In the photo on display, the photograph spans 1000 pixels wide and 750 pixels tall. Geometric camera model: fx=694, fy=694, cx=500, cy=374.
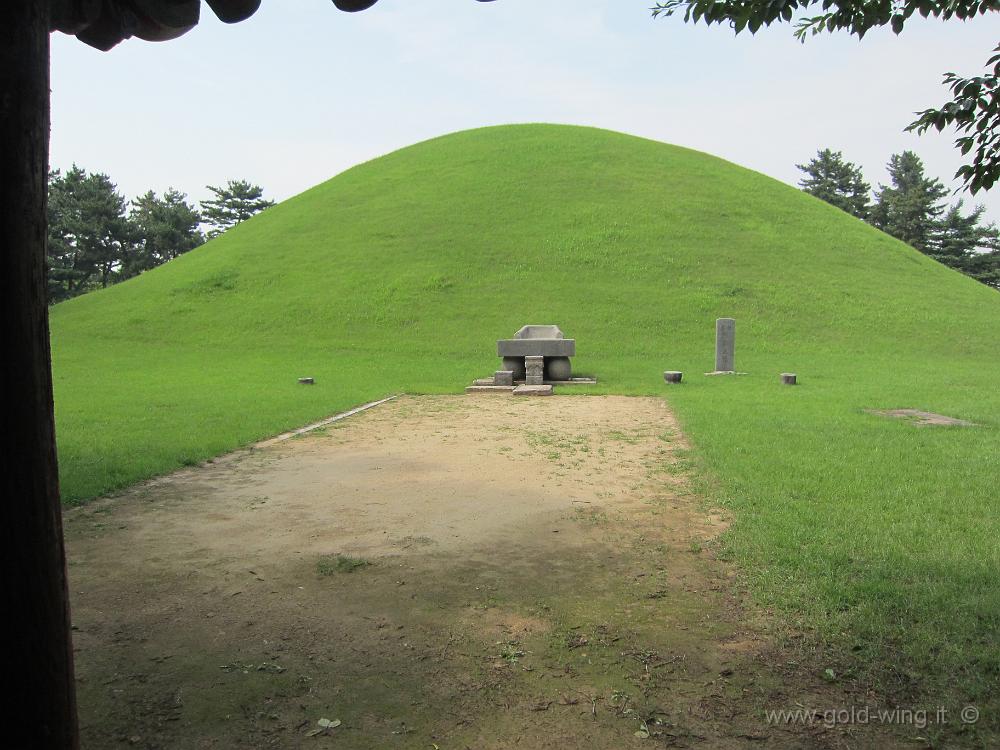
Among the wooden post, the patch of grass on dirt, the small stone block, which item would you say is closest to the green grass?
the small stone block

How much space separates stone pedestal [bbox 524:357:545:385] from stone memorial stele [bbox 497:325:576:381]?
160 mm

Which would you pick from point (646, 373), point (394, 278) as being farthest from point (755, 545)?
point (394, 278)

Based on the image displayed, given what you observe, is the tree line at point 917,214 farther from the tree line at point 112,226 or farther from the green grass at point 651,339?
the tree line at point 112,226

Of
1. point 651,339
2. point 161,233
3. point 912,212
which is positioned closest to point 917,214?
point 912,212

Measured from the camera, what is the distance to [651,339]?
21.7 metres

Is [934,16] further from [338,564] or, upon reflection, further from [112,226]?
[112,226]

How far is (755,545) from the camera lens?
3.78 metres

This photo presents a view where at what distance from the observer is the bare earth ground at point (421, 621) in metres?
2.20

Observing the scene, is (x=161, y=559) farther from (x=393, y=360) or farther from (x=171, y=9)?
(x=393, y=360)

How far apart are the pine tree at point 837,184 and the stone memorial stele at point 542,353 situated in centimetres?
4134

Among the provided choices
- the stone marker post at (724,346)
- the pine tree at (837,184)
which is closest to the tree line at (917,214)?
the pine tree at (837,184)

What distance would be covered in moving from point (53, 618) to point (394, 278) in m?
25.6

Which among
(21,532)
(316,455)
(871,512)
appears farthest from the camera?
(316,455)

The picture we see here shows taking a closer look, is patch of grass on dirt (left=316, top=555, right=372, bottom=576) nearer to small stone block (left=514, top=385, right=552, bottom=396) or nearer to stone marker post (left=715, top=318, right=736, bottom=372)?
small stone block (left=514, top=385, right=552, bottom=396)
